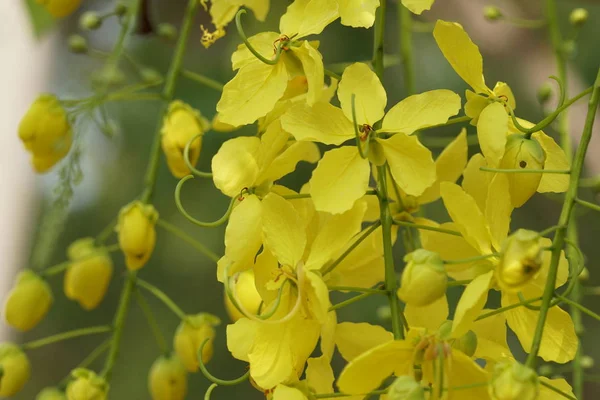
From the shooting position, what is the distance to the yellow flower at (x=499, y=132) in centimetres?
46

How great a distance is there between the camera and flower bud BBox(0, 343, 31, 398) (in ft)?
2.24

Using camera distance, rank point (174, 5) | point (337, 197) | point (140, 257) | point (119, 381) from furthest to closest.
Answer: point (119, 381) < point (174, 5) < point (140, 257) < point (337, 197)

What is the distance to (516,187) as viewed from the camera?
1.53ft

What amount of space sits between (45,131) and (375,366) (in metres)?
0.39

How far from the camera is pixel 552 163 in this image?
522 millimetres

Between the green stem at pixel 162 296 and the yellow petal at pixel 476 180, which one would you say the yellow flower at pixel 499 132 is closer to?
the yellow petal at pixel 476 180

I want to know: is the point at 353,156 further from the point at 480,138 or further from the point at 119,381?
the point at 119,381

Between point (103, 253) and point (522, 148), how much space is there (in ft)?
1.24

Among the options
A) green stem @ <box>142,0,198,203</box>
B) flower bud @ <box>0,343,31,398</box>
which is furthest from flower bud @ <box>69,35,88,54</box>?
flower bud @ <box>0,343,31,398</box>

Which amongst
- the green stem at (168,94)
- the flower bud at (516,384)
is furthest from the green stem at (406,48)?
the flower bud at (516,384)

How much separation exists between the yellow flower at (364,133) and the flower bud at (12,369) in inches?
13.6

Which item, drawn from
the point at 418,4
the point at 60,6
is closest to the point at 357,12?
the point at 418,4

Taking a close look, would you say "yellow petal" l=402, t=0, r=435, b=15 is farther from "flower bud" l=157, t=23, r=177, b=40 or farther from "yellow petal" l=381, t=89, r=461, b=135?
"flower bud" l=157, t=23, r=177, b=40

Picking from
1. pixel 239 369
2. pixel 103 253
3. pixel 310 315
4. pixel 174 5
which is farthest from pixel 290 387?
pixel 239 369
